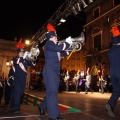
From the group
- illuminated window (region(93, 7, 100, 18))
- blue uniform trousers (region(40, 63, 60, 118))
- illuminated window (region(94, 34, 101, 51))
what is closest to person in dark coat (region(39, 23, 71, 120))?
blue uniform trousers (region(40, 63, 60, 118))

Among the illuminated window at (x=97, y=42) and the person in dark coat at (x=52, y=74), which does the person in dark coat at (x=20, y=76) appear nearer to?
the person in dark coat at (x=52, y=74)

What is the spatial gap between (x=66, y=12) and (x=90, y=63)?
59.0ft

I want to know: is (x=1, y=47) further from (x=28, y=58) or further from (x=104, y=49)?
(x=28, y=58)

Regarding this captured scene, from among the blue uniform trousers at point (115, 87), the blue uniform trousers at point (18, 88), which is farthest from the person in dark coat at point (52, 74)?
the blue uniform trousers at point (18, 88)

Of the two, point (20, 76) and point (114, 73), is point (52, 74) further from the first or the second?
point (20, 76)

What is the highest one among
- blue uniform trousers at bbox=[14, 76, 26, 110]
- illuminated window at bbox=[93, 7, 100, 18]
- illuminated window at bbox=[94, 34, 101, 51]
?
illuminated window at bbox=[93, 7, 100, 18]

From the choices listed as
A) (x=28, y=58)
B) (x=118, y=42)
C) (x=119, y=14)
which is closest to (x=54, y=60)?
(x=118, y=42)

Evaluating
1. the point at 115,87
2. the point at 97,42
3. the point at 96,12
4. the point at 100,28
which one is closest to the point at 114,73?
the point at 115,87

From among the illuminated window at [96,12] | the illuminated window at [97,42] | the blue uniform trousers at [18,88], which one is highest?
the illuminated window at [96,12]

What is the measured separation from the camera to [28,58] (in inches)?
247

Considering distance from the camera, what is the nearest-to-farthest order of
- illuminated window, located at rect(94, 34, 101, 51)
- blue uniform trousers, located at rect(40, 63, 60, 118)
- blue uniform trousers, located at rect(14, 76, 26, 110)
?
blue uniform trousers, located at rect(40, 63, 60, 118) < blue uniform trousers, located at rect(14, 76, 26, 110) < illuminated window, located at rect(94, 34, 101, 51)

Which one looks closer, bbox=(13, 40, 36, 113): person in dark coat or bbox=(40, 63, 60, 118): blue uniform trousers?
bbox=(40, 63, 60, 118): blue uniform trousers

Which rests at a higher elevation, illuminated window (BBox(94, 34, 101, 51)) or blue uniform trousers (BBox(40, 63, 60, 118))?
illuminated window (BBox(94, 34, 101, 51))

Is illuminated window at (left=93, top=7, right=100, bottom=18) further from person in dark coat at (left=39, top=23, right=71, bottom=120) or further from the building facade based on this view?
person in dark coat at (left=39, top=23, right=71, bottom=120)
